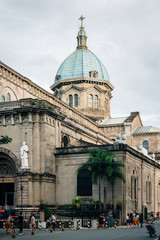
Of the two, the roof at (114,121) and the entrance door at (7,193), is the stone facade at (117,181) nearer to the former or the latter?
the entrance door at (7,193)

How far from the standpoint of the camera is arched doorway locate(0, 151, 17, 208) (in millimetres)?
50562

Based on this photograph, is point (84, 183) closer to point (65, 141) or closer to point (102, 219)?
point (65, 141)

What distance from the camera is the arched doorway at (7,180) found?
50562 millimetres

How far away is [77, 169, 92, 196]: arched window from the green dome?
39.8 m

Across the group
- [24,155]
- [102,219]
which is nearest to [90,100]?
[24,155]

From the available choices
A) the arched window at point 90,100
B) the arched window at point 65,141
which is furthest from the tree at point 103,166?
the arched window at point 90,100

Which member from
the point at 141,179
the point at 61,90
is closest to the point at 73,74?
the point at 61,90

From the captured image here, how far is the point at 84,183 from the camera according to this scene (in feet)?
169

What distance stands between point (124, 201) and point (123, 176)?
3.24 m

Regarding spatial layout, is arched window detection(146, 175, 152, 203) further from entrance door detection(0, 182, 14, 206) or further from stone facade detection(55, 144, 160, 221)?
Answer: entrance door detection(0, 182, 14, 206)

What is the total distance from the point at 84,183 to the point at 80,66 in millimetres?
41883

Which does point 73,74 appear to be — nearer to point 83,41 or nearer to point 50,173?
point 83,41

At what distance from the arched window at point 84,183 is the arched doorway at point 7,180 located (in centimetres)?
756

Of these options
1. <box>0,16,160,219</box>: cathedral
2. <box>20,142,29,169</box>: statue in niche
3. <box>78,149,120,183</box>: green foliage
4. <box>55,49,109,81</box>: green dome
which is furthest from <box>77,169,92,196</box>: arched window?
<box>55,49,109,81</box>: green dome
